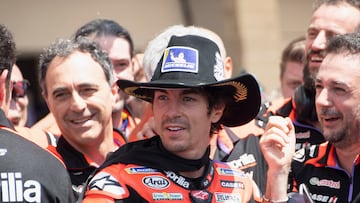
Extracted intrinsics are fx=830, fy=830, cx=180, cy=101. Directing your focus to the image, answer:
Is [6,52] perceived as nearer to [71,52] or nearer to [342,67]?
[71,52]

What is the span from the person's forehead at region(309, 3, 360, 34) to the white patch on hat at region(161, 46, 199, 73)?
1.66 meters

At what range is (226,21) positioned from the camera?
1205cm

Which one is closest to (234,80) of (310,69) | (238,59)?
(310,69)

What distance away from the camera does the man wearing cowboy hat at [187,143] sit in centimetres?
358

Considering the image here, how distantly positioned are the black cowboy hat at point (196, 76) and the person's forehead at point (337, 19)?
1403 mm

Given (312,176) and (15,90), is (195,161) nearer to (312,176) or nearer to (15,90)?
(312,176)

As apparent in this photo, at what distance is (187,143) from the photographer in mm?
3703

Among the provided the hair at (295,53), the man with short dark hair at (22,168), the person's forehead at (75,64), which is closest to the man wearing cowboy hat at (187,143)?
the man with short dark hair at (22,168)

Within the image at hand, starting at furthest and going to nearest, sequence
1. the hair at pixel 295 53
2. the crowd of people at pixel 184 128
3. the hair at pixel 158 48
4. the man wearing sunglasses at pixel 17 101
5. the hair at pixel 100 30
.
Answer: the hair at pixel 295 53, the man wearing sunglasses at pixel 17 101, the hair at pixel 100 30, the hair at pixel 158 48, the crowd of people at pixel 184 128

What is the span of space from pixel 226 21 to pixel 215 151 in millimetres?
7465

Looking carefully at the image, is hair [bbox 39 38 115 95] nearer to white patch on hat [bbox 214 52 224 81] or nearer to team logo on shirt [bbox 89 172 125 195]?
white patch on hat [bbox 214 52 224 81]

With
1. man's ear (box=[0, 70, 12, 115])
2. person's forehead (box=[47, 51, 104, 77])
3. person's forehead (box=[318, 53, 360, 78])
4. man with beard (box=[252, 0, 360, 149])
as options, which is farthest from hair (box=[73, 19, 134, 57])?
man's ear (box=[0, 70, 12, 115])

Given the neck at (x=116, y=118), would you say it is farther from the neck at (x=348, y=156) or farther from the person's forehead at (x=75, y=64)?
the neck at (x=348, y=156)

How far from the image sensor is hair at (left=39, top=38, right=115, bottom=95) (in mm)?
4699
